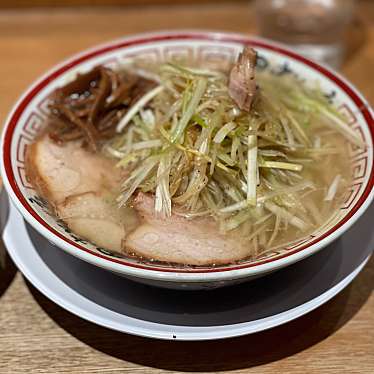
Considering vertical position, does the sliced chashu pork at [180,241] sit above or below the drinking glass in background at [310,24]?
below

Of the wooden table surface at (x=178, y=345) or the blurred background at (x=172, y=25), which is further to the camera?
the blurred background at (x=172, y=25)

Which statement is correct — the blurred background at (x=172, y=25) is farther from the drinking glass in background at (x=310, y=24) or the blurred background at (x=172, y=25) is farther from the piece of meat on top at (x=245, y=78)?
the piece of meat on top at (x=245, y=78)

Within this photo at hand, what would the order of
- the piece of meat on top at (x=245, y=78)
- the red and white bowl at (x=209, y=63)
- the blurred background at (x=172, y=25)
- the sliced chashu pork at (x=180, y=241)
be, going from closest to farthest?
the red and white bowl at (x=209, y=63) → the sliced chashu pork at (x=180, y=241) → the piece of meat on top at (x=245, y=78) → the blurred background at (x=172, y=25)

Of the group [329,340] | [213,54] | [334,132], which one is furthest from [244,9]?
[329,340]

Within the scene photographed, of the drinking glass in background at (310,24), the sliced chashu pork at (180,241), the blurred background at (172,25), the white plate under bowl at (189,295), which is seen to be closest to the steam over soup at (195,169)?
the sliced chashu pork at (180,241)

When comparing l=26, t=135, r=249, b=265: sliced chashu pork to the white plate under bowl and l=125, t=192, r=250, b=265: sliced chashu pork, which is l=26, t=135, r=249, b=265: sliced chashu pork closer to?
l=125, t=192, r=250, b=265: sliced chashu pork

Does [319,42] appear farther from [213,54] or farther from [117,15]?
[117,15]

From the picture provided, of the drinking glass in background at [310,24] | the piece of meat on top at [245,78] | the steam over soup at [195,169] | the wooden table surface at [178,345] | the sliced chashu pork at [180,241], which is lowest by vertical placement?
the wooden table surface at [178,345]

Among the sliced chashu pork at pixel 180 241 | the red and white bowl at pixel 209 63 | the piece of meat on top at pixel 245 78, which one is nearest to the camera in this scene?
the red and white bowl at pixel 209 63

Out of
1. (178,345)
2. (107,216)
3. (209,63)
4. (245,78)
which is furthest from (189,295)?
(209,63)
